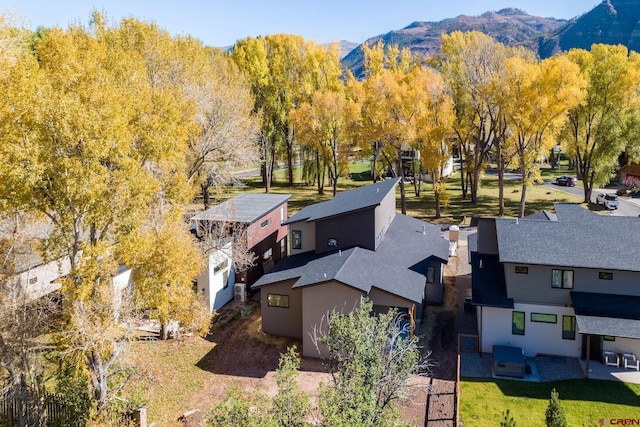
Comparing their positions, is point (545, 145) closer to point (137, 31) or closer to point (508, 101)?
point (508, 101)

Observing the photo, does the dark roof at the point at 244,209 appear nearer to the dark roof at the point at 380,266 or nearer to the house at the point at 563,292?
the dark roof at the point at 380,266

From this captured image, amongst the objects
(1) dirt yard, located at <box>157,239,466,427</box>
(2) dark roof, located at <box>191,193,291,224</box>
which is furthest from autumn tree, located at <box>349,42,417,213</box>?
(1) dirt yard, located at <box>157,239,466,427</box>

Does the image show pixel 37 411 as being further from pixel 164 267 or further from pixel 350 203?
pixel 350 203

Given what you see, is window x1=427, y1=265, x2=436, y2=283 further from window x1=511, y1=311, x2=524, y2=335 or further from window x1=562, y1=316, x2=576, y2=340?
window x1=562, y1=316, x2=576, y2=340

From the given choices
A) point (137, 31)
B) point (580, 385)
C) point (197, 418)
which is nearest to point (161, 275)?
point (197, 418)

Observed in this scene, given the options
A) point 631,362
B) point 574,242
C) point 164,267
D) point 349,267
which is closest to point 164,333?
point 164,267
